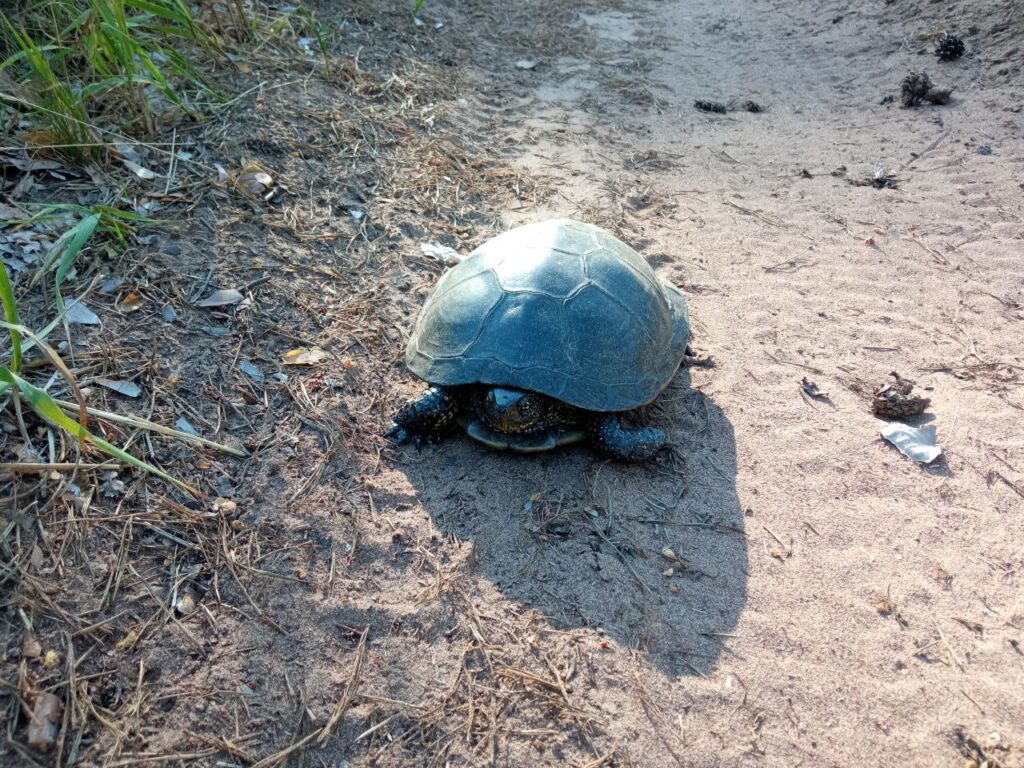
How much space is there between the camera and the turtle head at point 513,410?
2721 mm

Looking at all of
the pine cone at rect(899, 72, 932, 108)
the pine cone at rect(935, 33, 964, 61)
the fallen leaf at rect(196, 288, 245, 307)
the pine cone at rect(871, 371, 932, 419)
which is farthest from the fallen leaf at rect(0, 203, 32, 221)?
the pine cone at rect(935, 33, 964, 61)

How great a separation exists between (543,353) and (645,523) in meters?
0.83

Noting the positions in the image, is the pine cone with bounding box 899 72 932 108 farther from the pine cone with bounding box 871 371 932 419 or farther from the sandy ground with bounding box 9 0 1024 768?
the pine cone with bounding box 871 371 932 419

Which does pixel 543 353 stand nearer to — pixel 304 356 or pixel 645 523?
pixel 645 523

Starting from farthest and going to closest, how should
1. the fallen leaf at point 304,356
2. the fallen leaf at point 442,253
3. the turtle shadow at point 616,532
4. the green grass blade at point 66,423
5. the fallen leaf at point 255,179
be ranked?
the fallen leaf at point 442,253
the fallen leaf at point 255,179
the fallen leaf at point 304,356
the turtle shadow at point 616,532
the green grass blade at point 66,423

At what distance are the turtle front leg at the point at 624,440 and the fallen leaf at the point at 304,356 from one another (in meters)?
1.40

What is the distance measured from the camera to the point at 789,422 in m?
3.13

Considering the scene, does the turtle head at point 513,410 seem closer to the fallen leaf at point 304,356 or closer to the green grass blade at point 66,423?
the fallen leaf at point 304,356

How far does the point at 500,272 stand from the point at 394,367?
0.80 metres

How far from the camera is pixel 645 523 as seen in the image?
8.83ft

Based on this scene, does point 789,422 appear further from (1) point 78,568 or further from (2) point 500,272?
(1) point 78,568

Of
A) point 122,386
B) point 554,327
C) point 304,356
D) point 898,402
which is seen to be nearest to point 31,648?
point 122,386

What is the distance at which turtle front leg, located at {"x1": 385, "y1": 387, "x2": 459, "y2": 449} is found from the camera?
9.48 feet

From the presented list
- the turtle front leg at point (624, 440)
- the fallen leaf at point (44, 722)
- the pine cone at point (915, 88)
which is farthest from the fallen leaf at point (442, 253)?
the pine cone at point (915, 88)
